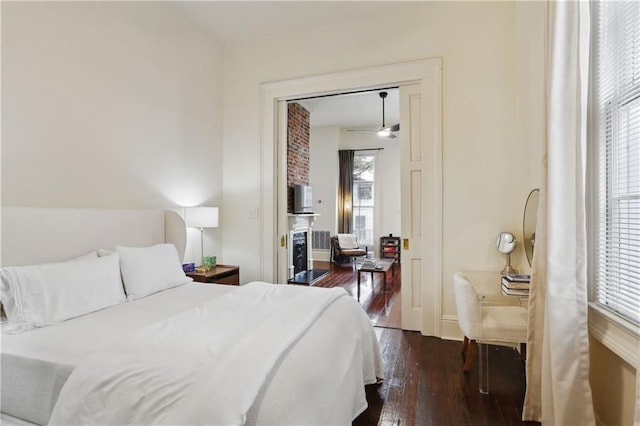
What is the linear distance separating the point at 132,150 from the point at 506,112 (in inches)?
138

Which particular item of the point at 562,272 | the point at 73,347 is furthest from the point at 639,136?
the point at 73,347

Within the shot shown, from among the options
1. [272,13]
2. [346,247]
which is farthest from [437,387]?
[346,247]

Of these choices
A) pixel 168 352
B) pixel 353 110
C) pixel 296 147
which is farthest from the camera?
pixel 353 110

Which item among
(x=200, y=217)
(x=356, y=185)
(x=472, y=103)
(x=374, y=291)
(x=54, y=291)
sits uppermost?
(x=472, y=103)

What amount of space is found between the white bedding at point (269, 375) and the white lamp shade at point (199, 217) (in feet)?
4.69

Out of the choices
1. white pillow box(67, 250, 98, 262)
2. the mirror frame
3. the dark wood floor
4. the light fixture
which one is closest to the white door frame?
the dark wood floor

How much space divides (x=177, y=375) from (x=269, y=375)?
1.13 ft

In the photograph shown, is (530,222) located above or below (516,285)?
above

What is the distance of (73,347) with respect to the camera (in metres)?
1.51

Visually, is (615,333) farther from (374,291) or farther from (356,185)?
(356,185)

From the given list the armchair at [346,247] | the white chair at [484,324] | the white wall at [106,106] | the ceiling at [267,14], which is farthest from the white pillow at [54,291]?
the armchair at [346,247]

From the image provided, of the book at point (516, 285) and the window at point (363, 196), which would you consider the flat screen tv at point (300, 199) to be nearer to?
the window at point (363, 196)

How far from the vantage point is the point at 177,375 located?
1.22 metres

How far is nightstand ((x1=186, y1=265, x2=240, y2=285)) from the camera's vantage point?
3.30 m
